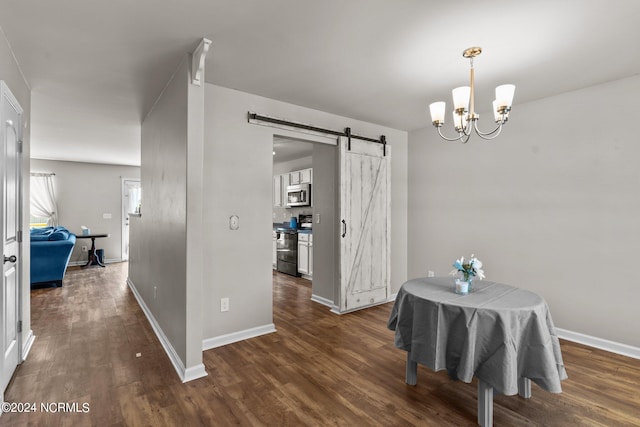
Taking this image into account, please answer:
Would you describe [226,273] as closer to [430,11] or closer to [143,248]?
[143,248]

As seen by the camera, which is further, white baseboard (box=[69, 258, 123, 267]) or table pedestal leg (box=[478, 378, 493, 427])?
white baseboard (box=[69, 258, 123, 267])

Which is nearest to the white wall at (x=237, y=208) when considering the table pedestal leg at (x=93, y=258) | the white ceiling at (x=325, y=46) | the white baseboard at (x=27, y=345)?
the white ceiling at (x=325, y=46)

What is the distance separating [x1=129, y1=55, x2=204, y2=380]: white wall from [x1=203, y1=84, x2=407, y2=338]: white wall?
31cm

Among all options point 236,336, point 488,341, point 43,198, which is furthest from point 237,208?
point 43,198

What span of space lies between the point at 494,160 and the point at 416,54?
2.04 metres

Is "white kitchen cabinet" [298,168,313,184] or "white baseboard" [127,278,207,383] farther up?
"white kitchen cabinet" [298,168,313,184]

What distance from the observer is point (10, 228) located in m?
2.44

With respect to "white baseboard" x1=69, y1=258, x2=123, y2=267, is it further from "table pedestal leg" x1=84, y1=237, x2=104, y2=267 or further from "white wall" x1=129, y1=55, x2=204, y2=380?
"white wall" x1=129, y1=55, x2=204, y2=380

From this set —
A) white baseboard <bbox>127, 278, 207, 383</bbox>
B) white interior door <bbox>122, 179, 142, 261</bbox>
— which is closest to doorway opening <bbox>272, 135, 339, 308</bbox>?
white baseboard <bbox>127, 278, 207, 383</bbox>

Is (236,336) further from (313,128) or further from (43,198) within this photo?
(43,198)

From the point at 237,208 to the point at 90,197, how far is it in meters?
6.89

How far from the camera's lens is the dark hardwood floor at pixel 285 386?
2061 mm

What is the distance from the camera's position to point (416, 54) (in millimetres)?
2557

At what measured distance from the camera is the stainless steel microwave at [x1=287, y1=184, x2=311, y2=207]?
21.5ft
